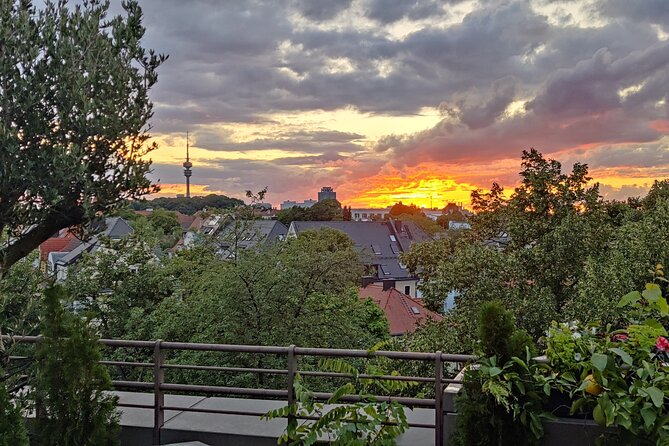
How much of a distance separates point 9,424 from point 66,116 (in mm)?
1971

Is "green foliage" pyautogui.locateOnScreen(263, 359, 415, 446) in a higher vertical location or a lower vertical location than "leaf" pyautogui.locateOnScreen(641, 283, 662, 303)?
lower

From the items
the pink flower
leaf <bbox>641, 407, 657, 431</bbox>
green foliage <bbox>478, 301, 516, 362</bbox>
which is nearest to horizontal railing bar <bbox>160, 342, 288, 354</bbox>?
green foliage <bbox>478, 301, 516, 362</bbox>

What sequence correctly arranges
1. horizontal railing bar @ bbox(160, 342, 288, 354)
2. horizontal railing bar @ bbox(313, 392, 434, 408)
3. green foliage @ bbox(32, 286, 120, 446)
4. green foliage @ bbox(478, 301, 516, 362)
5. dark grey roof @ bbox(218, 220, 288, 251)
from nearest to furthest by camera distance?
1. green foliage @ bbox(478, 301, 516, 362)
2. green foliage @ bbox(32, 286, 120, 446)
3. horizontal railing bar @ bbox(313, 392, 434, 408)
4. horizontal railing bar @ bbox(160, 342, 288, 354)
5. dark grey roof @ bbox(218, 220, 288, 251)

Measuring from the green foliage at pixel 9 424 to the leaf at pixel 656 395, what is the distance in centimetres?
392

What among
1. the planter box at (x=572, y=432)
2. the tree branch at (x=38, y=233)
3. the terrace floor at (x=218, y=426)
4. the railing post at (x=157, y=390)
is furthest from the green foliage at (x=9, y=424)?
the planter box at (x=572, y=432)

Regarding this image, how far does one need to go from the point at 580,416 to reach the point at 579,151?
43.4 ft

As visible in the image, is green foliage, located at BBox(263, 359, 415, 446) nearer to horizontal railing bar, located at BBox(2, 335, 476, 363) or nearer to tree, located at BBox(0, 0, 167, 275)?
horizontal railing bar, located at BBox(2, 335, 476, 363)

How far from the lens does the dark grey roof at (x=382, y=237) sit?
176 ft

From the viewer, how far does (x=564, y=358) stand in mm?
3805

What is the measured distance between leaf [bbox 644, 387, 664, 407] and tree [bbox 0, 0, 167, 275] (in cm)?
345

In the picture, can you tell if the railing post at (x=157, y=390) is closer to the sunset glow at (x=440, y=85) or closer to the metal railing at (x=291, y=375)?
the metal railing at (x=291, y=375)

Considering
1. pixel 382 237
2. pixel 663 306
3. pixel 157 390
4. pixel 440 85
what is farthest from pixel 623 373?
pixel 382 237

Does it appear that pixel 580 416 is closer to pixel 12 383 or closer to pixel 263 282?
pixel 12 383

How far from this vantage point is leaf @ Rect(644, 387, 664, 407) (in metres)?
3.32
